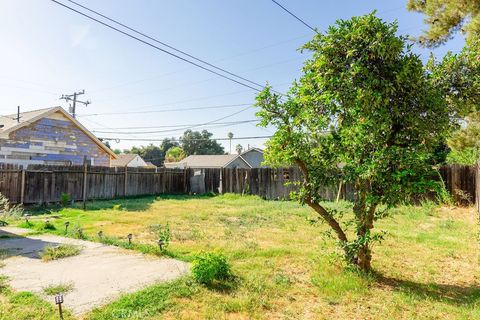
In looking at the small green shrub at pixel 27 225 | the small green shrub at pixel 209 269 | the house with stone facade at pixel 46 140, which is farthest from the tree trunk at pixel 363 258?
the house with stone facade at pixel 46 140

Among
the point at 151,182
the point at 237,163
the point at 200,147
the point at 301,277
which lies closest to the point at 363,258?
the point at 301,277

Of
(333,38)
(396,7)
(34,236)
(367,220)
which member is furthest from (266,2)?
(34,236)

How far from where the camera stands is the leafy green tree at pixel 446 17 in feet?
24.4

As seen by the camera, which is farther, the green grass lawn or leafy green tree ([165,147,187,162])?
leafy green tree ([165,147,187,162])

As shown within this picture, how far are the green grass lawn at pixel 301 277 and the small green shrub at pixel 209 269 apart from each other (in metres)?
0.16

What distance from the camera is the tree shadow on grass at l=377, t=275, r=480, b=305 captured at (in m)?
3.86

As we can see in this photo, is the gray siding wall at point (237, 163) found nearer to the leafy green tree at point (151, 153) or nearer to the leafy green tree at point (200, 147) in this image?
the leafy green tree at point (200, 147)

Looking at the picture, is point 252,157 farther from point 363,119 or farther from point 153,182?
point 363,119

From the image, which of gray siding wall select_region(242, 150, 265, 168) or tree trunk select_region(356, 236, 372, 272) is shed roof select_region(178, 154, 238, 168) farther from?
tree trunk select_region(356, 236, 372, 272)

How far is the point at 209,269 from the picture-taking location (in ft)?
13.3

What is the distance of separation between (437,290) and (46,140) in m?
16.8

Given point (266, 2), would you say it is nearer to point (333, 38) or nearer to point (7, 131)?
point (333, 38)

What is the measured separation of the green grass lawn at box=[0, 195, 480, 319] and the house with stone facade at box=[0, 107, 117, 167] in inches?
315

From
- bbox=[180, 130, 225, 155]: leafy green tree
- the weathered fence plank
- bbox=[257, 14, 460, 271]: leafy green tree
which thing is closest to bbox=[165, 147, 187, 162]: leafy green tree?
bbox=[180, 130, 225, 155]: leafy green tree
